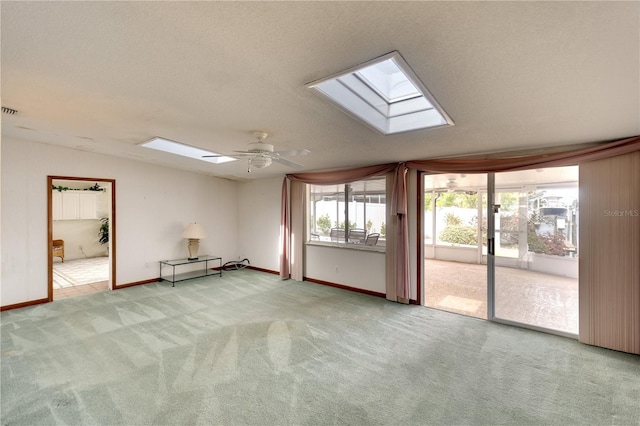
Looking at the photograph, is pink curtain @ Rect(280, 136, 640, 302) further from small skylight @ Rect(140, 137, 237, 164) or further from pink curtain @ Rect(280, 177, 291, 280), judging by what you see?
small skylight @ Rect(140, 137, 237, 164)

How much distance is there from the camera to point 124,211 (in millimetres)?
5391

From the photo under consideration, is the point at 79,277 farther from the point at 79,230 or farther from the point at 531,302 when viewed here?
the point at 531,302

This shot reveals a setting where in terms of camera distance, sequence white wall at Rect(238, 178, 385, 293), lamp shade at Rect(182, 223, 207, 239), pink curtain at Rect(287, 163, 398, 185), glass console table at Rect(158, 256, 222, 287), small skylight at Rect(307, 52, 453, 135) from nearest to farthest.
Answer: small skylight at Rect(307, 52, 453, 135)
pink curtain at Rect(287, 163, 398, 185)
white wall at Rect(238, 178, 385, 293)
glass console table at Rect(158, 256, 222, 287)
lamp shade at Rect(182, 223, 207, 239)

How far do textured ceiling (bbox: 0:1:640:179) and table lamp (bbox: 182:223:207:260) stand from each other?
2.94 meters

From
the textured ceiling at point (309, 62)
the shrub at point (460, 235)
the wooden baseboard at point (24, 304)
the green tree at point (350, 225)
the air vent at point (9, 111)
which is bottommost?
the wooden baseboard at point (24, 304)

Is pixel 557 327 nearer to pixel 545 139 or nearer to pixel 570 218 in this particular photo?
pixel 570 218

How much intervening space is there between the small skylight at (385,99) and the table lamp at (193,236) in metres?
4.39

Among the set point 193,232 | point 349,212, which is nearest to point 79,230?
point 193,232

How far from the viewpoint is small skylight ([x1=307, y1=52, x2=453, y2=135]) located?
96.5 inches

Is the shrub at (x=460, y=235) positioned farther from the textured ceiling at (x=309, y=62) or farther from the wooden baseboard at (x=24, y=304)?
the wooden baseboard at (x=24, y=304)

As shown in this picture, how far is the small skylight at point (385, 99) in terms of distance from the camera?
2451 mm

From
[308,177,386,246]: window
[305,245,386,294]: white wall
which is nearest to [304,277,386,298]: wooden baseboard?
[305,245,386,294]: white wall

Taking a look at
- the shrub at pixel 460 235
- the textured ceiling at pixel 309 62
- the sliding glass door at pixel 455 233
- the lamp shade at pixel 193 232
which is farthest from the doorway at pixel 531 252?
the lamp shade at pixel 193 232

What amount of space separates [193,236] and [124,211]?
1264mm
